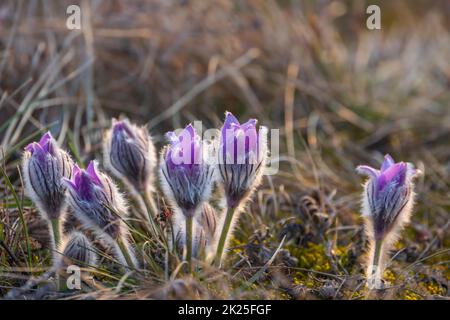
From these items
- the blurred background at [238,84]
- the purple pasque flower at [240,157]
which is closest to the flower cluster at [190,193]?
the purple pasque flower at [240,157]

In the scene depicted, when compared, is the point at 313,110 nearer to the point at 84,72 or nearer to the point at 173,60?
the point at 173,60

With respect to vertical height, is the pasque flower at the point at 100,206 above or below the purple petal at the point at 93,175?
below

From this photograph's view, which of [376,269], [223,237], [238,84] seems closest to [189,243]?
[223,237]

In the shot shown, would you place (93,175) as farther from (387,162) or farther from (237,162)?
(387,162)

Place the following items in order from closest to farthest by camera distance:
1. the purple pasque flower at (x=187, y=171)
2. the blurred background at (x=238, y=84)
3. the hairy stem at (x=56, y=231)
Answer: the purple pasque flower at (x=187, y=171) → the hairy stem at (x=56, y=231) → the blurred background at (x=238, y=84)

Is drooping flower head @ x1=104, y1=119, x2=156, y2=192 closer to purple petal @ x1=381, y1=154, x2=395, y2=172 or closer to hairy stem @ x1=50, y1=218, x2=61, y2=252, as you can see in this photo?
hairy stem @ x1=50, y1=218, x2=61, y2=252

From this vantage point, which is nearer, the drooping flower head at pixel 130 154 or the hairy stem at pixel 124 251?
the hairy stem at pixel 124 251

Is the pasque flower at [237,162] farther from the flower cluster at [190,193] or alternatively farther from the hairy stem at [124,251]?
the hairy stem at [124,251]

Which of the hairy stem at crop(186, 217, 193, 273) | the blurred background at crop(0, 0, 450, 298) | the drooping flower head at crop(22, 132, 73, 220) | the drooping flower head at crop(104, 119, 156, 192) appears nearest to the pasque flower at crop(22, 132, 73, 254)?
the drooping flower head at crop(22, 132, 73, 220)
